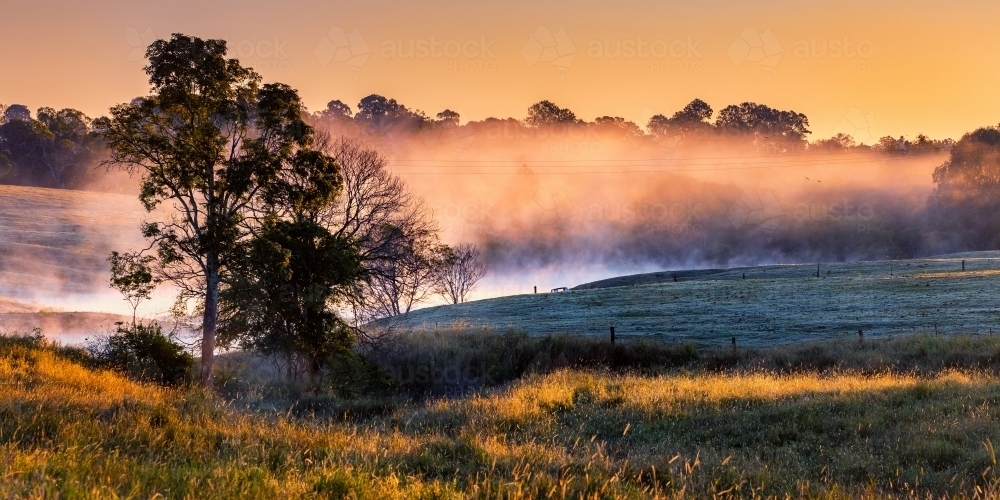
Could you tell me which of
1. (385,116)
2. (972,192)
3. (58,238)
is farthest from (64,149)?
(972,192)

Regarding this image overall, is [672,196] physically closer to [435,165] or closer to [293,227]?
[435,165]

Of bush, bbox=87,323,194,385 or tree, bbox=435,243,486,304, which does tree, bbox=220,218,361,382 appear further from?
tree, bbox=435,243,486,304

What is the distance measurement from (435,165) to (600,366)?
153 meters

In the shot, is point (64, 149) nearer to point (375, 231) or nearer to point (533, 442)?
point (375, 231)

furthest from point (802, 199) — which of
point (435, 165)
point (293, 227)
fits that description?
point (293, 227)

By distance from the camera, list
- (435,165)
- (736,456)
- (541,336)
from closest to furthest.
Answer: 1. (736,456)
2. (541,336)
3. (435,165)

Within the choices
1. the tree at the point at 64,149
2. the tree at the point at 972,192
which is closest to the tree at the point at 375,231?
the tree at the point at 64,149

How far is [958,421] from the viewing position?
45.4ft

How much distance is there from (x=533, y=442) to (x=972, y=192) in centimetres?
13691

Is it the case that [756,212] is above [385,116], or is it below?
below

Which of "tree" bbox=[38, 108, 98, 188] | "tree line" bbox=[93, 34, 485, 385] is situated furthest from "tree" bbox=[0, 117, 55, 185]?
"tree line" bbox=[93, 34, 485, 385]

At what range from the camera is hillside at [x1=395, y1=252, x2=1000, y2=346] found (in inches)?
1516

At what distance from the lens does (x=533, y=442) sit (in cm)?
1190

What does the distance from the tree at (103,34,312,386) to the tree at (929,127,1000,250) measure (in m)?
124
